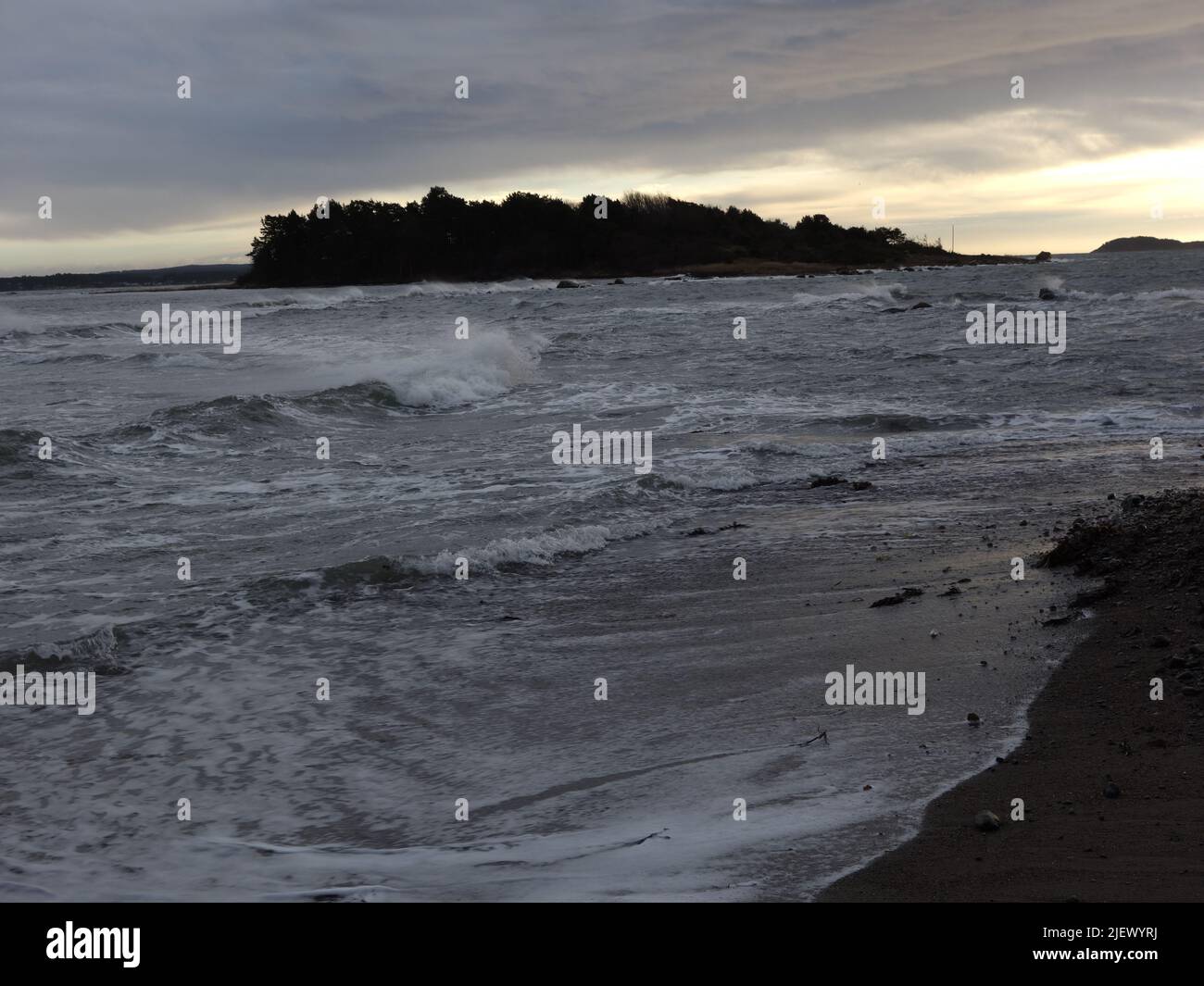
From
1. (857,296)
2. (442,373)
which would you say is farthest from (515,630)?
(857,296)

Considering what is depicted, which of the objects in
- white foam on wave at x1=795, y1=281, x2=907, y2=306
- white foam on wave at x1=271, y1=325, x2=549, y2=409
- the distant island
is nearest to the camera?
white foam on wave at x1=271, y1=325, x2=549, y2=409

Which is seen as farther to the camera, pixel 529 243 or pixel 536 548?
pixel 529 243

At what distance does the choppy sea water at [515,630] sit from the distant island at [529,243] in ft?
331

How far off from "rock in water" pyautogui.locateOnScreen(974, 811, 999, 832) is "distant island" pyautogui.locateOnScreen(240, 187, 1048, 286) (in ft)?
361

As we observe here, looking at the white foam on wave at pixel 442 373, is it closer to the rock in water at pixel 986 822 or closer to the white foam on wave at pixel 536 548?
the white foam on wave at pixel 536 548

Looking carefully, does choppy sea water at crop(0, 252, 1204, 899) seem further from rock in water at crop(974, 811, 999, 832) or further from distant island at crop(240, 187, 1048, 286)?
distant island at crop(240, 187, 1048, 286)

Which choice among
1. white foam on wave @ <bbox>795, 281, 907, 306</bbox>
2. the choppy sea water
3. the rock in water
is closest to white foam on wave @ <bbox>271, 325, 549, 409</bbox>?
the choppy sea water

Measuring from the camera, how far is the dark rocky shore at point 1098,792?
3295 mm

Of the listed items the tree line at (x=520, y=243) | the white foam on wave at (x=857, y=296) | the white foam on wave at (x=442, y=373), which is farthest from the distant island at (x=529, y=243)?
the white foam on wave at (x=442, y=373)

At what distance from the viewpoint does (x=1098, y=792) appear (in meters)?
3.90

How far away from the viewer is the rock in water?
3.68 metres

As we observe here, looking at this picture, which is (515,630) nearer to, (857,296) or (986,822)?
(986,822)

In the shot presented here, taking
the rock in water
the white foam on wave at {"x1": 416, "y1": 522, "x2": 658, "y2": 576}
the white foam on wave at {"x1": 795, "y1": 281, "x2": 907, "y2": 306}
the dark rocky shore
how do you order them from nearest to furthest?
1. the dark rocky shore
2. the rock in water
3. the white foam on wave at {"x1": 416, "y1": 522, "x2": 658, "y2": 576}
4. the white foam on wave at {"x1": 795, "y1": 281, "x2": 907, "y2": 306}

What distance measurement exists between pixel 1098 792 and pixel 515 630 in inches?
134
